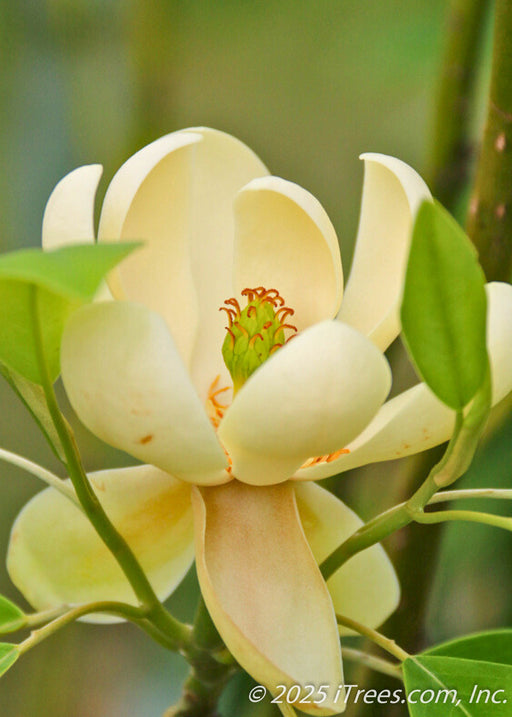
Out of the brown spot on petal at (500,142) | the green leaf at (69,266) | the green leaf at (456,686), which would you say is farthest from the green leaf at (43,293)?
the brown spot on petal at (500,142)

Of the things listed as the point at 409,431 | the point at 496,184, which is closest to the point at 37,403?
the point at 409,431

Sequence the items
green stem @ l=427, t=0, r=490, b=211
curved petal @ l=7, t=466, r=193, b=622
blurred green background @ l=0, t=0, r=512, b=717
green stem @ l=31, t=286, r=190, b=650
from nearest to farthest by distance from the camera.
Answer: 1. green stem @ l=31, t=286, r=190, b=650
2. curved petal @ l=7, t=466, r=193, b=622
3. green stem @ l=427, t=0, r=490, b=211
4. blurred green background @ l=0, t=0, r=512, b=717

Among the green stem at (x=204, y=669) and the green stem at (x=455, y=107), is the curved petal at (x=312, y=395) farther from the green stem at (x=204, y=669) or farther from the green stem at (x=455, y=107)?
the green stem at (x=455, y=107)

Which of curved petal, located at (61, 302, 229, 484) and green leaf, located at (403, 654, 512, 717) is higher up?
curved petal, located at (61, 302, 229, 484)

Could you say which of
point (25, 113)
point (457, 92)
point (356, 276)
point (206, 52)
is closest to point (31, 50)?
point (25, 113)

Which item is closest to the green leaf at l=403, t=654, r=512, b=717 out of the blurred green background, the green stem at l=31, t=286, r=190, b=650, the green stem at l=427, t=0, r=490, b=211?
the green stem at l=31, t=286, r=190, b=650

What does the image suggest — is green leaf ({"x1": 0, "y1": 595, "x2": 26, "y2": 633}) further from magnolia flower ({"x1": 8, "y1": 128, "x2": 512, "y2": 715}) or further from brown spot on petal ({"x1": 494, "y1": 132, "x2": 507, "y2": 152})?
brown spot on petal ({"x1": 494, "y1": 132, "x2": 507, "y2": 152})

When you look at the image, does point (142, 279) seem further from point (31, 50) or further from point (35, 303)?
point (31, 50)
